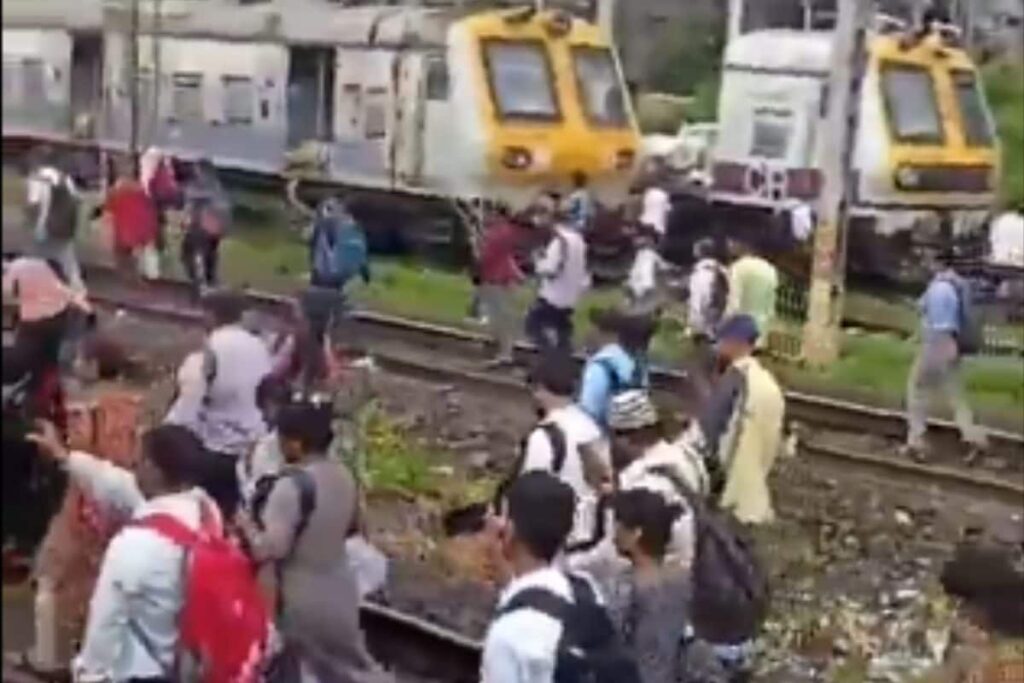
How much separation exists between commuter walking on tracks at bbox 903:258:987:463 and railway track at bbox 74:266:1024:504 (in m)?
0.08

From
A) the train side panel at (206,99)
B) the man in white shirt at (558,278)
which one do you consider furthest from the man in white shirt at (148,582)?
the man in white shirt at (558,278)

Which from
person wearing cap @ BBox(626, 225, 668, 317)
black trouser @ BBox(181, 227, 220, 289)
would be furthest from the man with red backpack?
person wearing cap @ BBox(626, 225, 668, 317)

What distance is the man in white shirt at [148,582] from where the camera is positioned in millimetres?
4719

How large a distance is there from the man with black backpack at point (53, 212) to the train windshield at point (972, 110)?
16.5 ft

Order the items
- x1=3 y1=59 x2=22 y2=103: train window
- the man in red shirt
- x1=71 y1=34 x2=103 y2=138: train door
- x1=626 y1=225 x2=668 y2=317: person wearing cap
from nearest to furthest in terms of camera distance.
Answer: x1=3 y1=59 x2=22 y2=103: train window, x1=71 y1=34 x2=103 y2=138: train door, the man in red shirt, x1=626 y1=225 x2=668 y2=317: person wearing cap

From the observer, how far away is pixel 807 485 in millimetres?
9898

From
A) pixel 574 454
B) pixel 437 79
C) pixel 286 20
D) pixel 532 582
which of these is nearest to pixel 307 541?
pixel 574 454

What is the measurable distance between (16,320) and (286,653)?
7.41 feet

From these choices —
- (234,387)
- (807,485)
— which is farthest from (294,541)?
(807,485)

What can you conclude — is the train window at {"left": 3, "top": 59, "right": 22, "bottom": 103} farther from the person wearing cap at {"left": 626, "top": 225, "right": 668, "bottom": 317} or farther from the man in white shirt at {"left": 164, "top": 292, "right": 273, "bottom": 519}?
the person wearing cap at {"left": 626, "top": 225, "right": 668, "bottom": 317}

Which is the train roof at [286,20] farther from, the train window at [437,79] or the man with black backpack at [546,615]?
the man with black backpack at [546,615]

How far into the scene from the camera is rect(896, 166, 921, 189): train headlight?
35.0 feet

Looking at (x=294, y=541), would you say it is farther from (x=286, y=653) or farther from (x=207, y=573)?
(x=207, y=573)

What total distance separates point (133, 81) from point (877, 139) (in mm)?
4150
